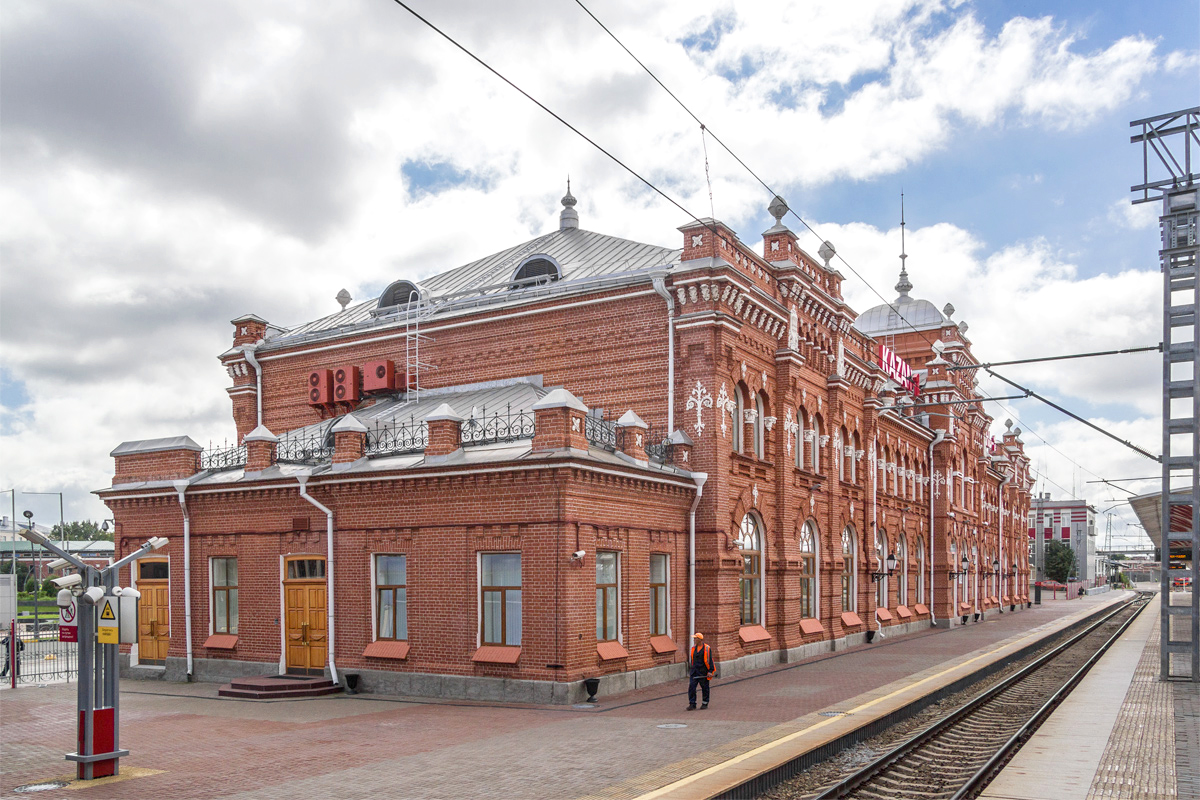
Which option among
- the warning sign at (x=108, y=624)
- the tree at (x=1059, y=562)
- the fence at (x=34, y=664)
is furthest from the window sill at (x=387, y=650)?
the tree at (x=1059, y=562)

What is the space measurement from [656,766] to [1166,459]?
603 inches

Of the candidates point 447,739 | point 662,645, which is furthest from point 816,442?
point 447,739

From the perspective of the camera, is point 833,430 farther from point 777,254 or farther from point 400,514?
point 400,514

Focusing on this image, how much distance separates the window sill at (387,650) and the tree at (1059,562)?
329ft

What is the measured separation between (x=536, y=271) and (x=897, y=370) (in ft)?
52.4

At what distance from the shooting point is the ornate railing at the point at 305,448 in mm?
23578

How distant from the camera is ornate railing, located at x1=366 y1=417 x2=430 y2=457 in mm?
21594

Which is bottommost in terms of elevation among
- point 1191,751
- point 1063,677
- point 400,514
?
point 1063,677

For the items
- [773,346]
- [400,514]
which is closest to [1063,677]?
[773,346]

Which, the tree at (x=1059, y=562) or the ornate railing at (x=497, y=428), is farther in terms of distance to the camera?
the tree at (x=1059, y=562)

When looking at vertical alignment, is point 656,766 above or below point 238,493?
below

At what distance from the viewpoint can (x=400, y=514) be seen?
19984 mm

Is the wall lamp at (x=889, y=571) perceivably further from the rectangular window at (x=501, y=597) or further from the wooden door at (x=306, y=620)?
the wooden door at (x=306, y=620)

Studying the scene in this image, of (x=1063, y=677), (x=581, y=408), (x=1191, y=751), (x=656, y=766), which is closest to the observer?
(x=656, y=766)
